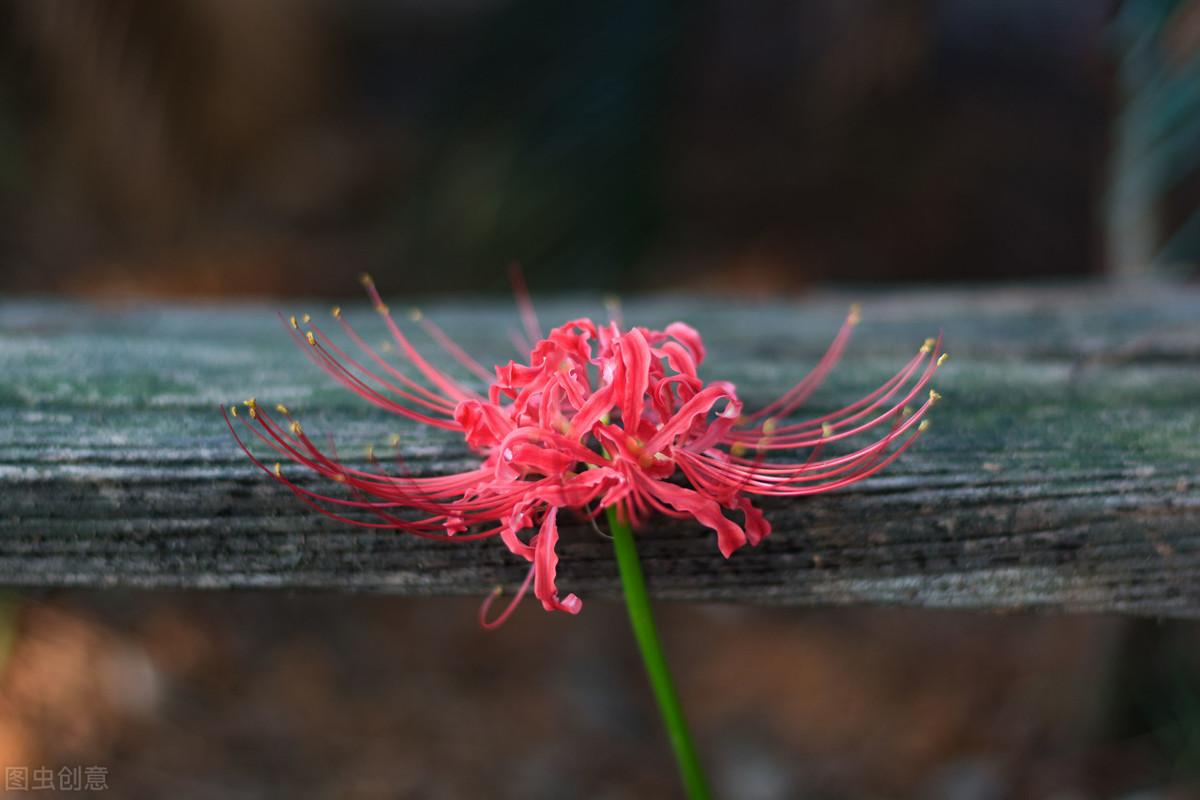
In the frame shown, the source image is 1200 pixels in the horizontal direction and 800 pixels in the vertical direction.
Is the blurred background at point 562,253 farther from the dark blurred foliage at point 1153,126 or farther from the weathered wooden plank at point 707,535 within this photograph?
the weathered wooden plank at point 707,535

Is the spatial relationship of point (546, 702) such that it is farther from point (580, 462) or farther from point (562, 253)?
point (580, 462)

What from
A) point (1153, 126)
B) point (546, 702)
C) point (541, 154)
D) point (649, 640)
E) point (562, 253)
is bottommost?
point (649, 640)

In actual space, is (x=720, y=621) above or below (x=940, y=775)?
above

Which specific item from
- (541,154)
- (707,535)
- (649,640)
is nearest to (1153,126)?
(541,154)

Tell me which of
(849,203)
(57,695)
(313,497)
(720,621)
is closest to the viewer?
(313,497)

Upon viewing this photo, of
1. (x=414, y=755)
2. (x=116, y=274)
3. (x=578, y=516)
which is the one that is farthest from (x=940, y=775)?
(x=116, y=274)

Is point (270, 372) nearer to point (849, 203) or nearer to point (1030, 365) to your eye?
point (1030, 365)

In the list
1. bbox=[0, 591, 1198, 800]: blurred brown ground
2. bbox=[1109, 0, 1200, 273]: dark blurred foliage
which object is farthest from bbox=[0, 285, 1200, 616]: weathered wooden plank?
bbox=[1109, 0, 1200, 273]: dark blurred foliage

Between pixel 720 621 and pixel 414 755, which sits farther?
pixel 720 621

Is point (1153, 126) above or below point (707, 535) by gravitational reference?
above
